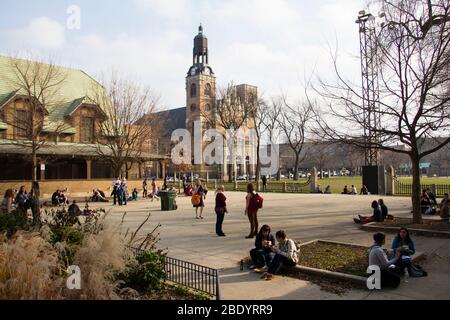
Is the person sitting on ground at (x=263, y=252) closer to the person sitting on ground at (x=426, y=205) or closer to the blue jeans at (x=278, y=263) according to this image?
the blue jeans at (x=278, y=263)

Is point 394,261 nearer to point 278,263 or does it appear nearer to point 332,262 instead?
point 332,262

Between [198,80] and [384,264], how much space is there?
87.8 m

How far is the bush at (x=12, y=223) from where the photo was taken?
328 inches

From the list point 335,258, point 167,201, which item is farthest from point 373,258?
point 167,201

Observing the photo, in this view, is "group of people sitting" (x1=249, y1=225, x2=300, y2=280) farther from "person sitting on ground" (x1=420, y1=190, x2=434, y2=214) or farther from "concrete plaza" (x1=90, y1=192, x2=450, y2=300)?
"person sitting on ground" (x1=420, y1=190, x2=434, y2=214)

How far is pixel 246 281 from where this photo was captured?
7.32 metres

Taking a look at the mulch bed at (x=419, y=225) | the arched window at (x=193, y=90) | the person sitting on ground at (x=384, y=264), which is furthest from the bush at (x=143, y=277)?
the arched window at (x=193, y=90)

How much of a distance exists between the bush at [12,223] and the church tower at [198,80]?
7638 cm

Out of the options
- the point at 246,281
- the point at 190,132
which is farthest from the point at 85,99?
the point at 190,132

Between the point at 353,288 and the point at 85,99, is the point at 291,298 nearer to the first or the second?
the point at 353,288

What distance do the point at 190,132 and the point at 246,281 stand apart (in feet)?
259
